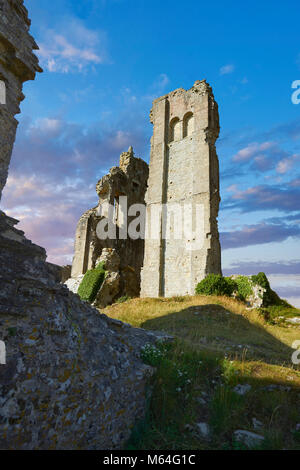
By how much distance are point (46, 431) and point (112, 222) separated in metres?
21.7

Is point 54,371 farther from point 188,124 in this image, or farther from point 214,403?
point 188,124

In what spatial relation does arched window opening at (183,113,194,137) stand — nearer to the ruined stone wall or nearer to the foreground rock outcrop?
the ruined stone wall

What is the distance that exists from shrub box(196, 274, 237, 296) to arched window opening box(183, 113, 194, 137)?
1025 cm

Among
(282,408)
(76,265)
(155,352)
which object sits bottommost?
(282,408)

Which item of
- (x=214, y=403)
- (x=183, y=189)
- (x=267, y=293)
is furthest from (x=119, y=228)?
(x=214, y=403)

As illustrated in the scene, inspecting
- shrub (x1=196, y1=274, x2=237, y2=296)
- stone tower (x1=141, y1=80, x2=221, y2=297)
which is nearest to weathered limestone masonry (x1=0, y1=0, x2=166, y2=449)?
shrub (x1=196, y1=274, x2=237, y2=296)

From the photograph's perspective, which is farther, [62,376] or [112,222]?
[112,222]

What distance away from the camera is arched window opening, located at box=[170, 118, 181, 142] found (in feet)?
63.8

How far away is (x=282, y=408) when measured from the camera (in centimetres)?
343

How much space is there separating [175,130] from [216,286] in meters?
11.7

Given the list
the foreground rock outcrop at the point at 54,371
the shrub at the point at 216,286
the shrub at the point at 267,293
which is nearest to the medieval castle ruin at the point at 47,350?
the foreground rock outcrop at the point at 54,371

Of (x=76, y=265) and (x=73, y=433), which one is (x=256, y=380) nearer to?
(x=73, y=433)

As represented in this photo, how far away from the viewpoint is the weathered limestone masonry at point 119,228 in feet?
68.0
